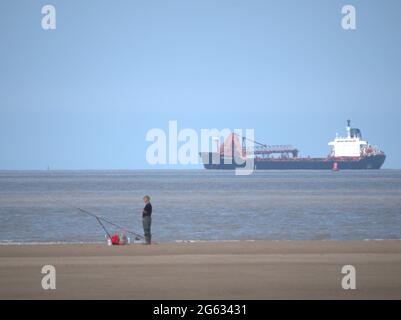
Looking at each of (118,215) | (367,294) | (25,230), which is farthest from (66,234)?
(367,294)

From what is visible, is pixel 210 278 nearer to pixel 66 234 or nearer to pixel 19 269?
pixel 19 269

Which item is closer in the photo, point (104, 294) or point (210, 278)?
point (104, 294)

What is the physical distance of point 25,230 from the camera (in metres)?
33.9

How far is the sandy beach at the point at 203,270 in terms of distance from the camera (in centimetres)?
1380

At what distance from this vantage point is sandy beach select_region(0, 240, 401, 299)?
13.8 metres

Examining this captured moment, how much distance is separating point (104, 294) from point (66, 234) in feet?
60.6

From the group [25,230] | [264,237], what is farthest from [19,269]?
[25,230]

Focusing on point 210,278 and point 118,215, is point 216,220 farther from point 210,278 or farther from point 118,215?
point 210,278

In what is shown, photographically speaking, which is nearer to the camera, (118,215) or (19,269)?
(19,269)

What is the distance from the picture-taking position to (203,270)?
55.0 feet
